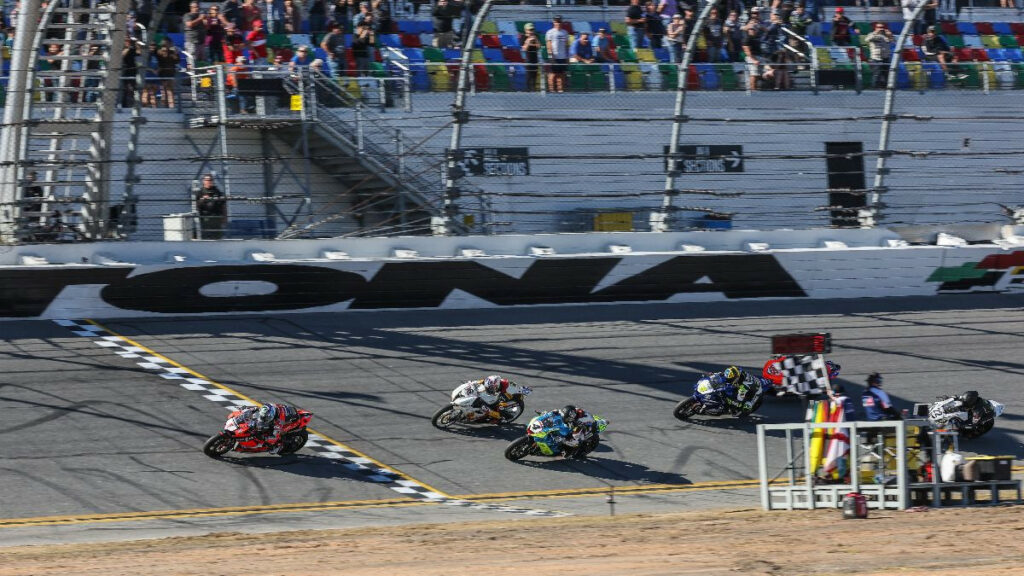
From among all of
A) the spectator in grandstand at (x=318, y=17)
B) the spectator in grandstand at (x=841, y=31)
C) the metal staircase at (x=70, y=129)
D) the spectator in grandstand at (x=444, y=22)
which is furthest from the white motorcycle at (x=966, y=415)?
the spectator in grandstand at (x=841, y=31)

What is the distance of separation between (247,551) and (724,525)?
3.60m

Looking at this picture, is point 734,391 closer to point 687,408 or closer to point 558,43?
point 687,408

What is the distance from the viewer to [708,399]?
14.5 metres

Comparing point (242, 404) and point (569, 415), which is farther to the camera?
point (242, 404)

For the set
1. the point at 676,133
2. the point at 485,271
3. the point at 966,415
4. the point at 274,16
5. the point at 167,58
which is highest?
the point at 274,16

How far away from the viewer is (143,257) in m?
16.8

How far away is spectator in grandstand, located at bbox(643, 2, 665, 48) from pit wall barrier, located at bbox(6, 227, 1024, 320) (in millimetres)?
6130

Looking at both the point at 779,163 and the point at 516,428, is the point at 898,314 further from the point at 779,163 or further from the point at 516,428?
the point at 516,428

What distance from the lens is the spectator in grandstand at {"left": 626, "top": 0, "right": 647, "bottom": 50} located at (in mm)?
24250

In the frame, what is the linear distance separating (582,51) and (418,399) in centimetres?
987

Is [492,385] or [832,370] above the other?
[492,385]

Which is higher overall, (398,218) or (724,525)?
(398,218)

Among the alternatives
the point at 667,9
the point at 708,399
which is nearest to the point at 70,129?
the point at 708,399

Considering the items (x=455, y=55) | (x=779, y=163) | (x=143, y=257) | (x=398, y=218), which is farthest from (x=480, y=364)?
(x=455, y=55)
